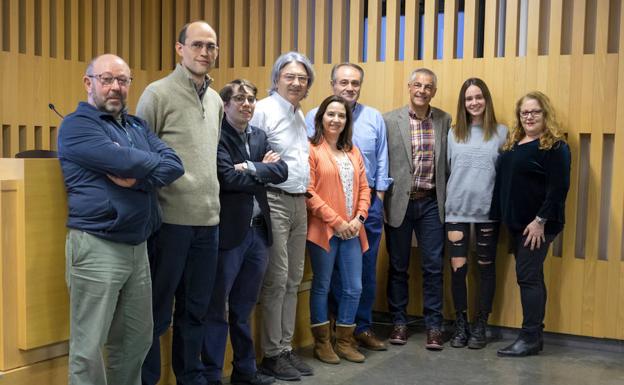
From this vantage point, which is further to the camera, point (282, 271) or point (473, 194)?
point (473, 194)

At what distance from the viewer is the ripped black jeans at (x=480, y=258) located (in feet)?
15.4

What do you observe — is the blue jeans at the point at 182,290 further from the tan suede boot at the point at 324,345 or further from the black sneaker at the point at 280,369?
the tan suede boot at the point at 324,345

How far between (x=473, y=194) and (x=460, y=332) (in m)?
0.86

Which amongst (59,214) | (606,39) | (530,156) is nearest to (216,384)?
(59,214)

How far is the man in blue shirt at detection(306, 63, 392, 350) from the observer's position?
14.9 ft

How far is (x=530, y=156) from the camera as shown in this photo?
443cm

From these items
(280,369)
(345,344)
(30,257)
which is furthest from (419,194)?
(30,257)

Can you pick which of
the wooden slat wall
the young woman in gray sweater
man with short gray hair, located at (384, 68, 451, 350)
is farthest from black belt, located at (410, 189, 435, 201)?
the wooden slat wall

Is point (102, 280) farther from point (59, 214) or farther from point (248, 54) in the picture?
point (248, 54)

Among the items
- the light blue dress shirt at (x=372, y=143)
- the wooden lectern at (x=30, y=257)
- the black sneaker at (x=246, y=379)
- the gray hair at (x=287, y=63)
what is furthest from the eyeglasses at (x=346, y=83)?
the wooden lectern at (x=30, y=257)

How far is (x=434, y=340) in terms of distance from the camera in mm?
4668

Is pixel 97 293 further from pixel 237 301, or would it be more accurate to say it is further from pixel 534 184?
pixel 534 184

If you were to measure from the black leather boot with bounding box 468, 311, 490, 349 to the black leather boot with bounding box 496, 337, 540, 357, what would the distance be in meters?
0.15

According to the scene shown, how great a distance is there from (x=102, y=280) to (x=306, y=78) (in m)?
1.61
